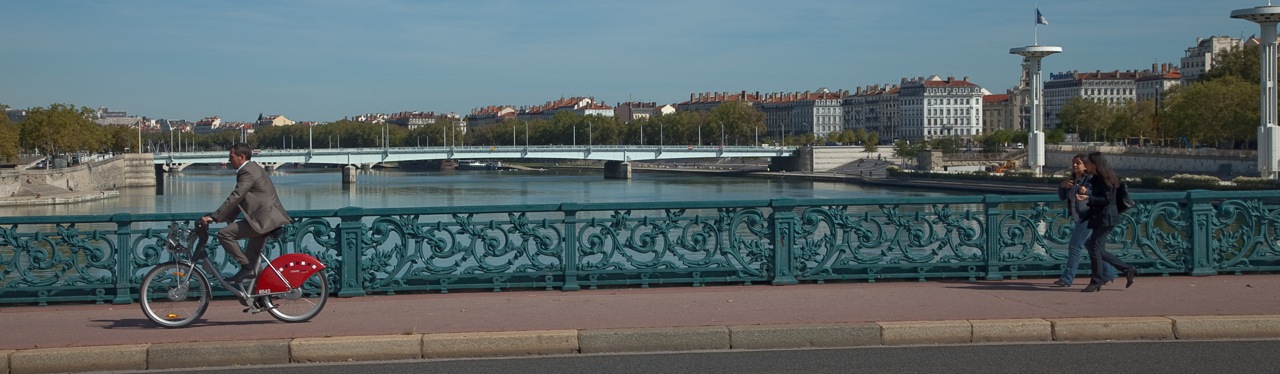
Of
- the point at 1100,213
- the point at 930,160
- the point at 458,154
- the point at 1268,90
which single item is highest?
the point at 1268,90

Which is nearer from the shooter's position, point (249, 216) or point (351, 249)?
point (249, 216)

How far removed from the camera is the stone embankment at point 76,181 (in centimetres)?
6156

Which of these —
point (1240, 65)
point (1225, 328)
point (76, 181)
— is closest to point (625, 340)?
point (1225, 328)

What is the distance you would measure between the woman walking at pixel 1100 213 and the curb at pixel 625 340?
4.93 ft

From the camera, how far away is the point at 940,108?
156500mm

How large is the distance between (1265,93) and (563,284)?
194 ft

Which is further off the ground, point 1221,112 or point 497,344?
point 1221,112

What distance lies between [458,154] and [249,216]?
3211 inches

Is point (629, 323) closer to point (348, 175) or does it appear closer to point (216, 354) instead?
point (216, 354)

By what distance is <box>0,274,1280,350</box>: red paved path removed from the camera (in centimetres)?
813

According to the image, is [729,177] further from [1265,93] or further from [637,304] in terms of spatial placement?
[637,304]

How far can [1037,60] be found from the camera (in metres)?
84.0

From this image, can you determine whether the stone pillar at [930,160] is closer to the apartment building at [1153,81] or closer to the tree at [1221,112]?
the tree at [1221,112]

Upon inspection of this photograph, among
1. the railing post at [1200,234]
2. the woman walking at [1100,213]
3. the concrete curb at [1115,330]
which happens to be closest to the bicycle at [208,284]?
the concrete curb at [1115,330]
